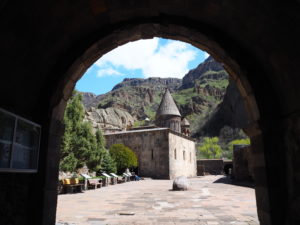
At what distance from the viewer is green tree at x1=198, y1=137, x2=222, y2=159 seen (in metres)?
55.5

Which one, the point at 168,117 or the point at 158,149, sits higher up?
the point at 168,117

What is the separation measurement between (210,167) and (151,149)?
1489 cm

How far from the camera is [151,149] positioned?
29.0 metres

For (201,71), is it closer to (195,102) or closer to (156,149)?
(195,102)

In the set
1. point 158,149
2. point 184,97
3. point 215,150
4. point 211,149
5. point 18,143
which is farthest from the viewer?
point 184,97

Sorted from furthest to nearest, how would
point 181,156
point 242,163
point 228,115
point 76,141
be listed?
point 228,115 → point 181,156 → point 242,163 → point 76,141

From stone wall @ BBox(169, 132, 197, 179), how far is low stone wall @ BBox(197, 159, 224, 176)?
1.21 metres

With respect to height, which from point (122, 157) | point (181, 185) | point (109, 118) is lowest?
point (181, 185)

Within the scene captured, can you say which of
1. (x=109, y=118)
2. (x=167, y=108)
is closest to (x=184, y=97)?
(x=109, y=118)

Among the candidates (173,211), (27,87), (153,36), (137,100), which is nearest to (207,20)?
(153,36)

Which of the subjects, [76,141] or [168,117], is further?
[168,117]

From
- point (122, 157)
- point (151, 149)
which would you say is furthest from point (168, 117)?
point (122, 157)

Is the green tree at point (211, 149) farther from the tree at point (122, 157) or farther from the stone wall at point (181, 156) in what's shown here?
the tree at point (122, 157)

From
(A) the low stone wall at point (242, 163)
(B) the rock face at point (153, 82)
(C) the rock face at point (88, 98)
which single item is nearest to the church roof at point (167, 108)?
(A) the low stone wall at point (242, 163)
